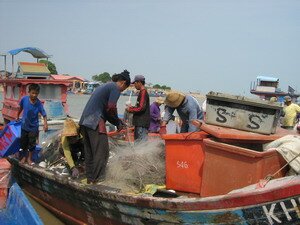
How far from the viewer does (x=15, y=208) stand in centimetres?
514

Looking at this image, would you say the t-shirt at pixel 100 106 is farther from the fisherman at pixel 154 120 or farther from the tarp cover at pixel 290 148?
the fisherman at pixel 154 120

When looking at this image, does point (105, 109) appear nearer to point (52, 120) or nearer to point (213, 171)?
point (213, 171)

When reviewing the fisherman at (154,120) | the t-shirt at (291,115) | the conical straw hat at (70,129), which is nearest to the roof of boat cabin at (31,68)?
the fisherman at (154,120)

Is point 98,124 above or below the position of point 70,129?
above

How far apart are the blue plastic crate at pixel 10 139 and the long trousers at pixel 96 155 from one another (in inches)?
85.4

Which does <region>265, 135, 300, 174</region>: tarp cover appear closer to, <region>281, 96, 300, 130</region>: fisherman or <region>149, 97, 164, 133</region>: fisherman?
<region>149, 97, 164, 133</region>: fisherman

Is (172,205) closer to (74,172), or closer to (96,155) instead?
(96,155)

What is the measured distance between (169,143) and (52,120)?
670 centimetres

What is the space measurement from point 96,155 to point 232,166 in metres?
2.00

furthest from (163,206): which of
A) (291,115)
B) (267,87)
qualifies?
(267,87)

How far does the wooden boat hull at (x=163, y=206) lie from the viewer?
3.18 meters

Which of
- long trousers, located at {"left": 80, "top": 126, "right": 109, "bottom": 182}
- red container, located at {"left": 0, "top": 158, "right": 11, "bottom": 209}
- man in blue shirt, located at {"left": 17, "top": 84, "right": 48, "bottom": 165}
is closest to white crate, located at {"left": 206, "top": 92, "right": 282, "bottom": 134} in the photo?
long trousers, located at {"left": 80, "top": 126, "right": 109, "bottom": 182}

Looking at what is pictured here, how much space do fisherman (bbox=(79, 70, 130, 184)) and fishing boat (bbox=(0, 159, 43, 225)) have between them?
2.97ft

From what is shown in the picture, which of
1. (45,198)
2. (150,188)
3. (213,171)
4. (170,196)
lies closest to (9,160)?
(45,198)
